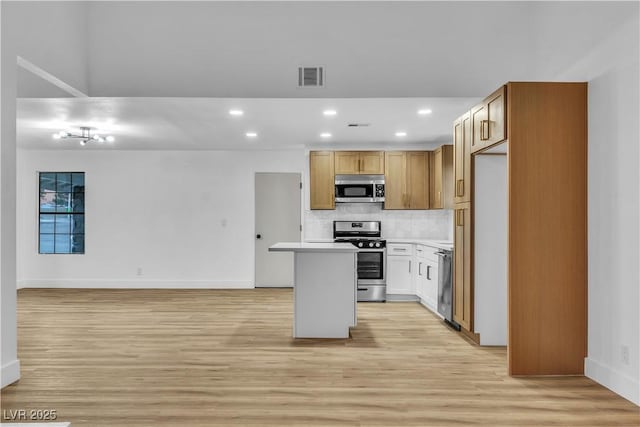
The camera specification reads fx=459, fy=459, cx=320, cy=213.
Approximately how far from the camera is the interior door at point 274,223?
320 inches

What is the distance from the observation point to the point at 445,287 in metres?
5.22

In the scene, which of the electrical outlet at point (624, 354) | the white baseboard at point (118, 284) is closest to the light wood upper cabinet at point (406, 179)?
the white baseboard at point (118, 284)

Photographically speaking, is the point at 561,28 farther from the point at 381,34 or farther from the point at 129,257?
the point at 129,257

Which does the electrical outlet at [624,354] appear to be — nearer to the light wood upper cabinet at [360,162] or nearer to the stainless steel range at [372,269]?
the stainless steel range at [372,269]

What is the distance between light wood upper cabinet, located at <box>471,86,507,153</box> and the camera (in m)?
3.53

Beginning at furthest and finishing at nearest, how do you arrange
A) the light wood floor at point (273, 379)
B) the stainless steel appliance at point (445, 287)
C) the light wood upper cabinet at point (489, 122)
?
the stainless steel appliance at point (445, 287) → the light wood upper cabinet at point (489, 122) → the light wood floor at point (273, 379)

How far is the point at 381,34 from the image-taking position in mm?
4387

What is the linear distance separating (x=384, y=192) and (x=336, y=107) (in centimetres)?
269

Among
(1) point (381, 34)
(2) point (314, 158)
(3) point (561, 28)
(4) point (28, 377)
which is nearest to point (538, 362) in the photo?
(3) point (561, 28)

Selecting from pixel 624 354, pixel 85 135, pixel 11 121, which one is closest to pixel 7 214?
pixel 11 121

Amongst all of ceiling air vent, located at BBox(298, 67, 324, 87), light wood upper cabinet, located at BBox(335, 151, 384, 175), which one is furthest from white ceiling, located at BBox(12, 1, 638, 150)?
light wood upper cabinet, located at BBox(335, 151, 384, 175)

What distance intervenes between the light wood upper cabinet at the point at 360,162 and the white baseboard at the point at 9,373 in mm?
4978

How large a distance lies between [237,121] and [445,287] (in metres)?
3.16

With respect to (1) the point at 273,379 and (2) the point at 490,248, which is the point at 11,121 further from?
(2) the point at 490,248
